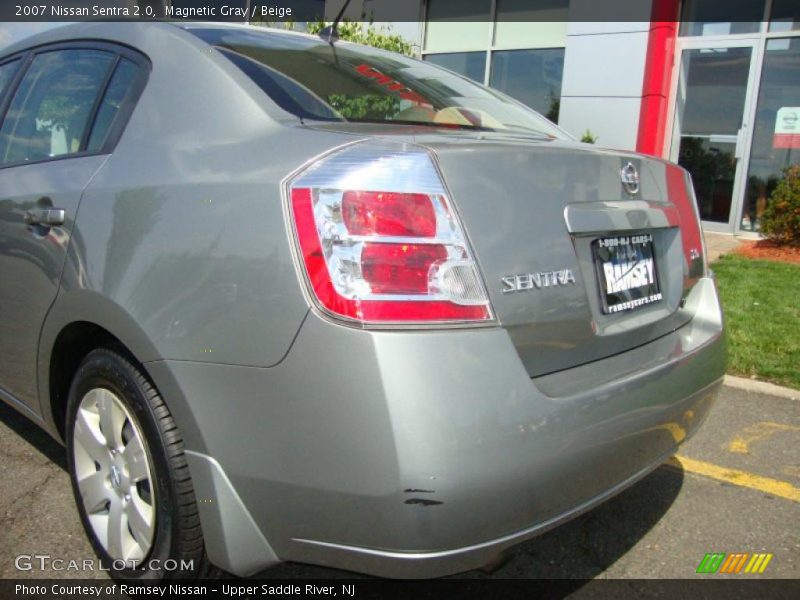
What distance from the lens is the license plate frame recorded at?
1.89 m

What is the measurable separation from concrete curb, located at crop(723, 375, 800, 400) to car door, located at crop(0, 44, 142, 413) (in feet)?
11.1

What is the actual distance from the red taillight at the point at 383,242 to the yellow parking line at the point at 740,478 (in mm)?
1939

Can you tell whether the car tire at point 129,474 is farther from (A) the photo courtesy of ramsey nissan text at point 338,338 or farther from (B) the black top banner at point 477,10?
(B) the black top banner at point 477,10

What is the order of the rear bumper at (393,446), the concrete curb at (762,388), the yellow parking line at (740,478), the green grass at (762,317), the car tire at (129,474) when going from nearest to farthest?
the rear bumper at (393,446), the car tire at (129,474), the yellow parking line at (740,478), the concrete curb at (762,388), the green grass at (762,317)

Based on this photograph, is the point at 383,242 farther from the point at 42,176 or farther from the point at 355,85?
the point at 42,176

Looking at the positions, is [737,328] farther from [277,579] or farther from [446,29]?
[446,29]

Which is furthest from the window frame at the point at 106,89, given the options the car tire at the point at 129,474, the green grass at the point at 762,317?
→ the green grass at the point at 762,317

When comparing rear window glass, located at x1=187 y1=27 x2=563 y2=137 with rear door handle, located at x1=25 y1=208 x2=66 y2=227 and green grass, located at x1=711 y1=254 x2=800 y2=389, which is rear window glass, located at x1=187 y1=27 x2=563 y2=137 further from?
green grass, located at x1=711 y1=254 x2=800 y2=389

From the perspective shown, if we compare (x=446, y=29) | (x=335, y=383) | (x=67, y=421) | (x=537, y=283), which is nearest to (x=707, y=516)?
(x=537, y=283)

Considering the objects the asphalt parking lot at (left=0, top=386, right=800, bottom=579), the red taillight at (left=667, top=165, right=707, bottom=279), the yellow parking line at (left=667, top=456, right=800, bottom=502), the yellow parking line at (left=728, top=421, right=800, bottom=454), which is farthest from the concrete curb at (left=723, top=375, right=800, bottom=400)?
the red taillight at (left=667, top=165, right=707, bottom=279)

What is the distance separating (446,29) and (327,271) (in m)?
10.7

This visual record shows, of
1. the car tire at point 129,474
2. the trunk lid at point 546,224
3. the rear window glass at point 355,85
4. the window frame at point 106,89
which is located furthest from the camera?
the window frame at point 106,89

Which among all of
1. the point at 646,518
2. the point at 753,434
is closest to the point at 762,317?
the point at 753,434

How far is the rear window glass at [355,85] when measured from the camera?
6.56 ft
